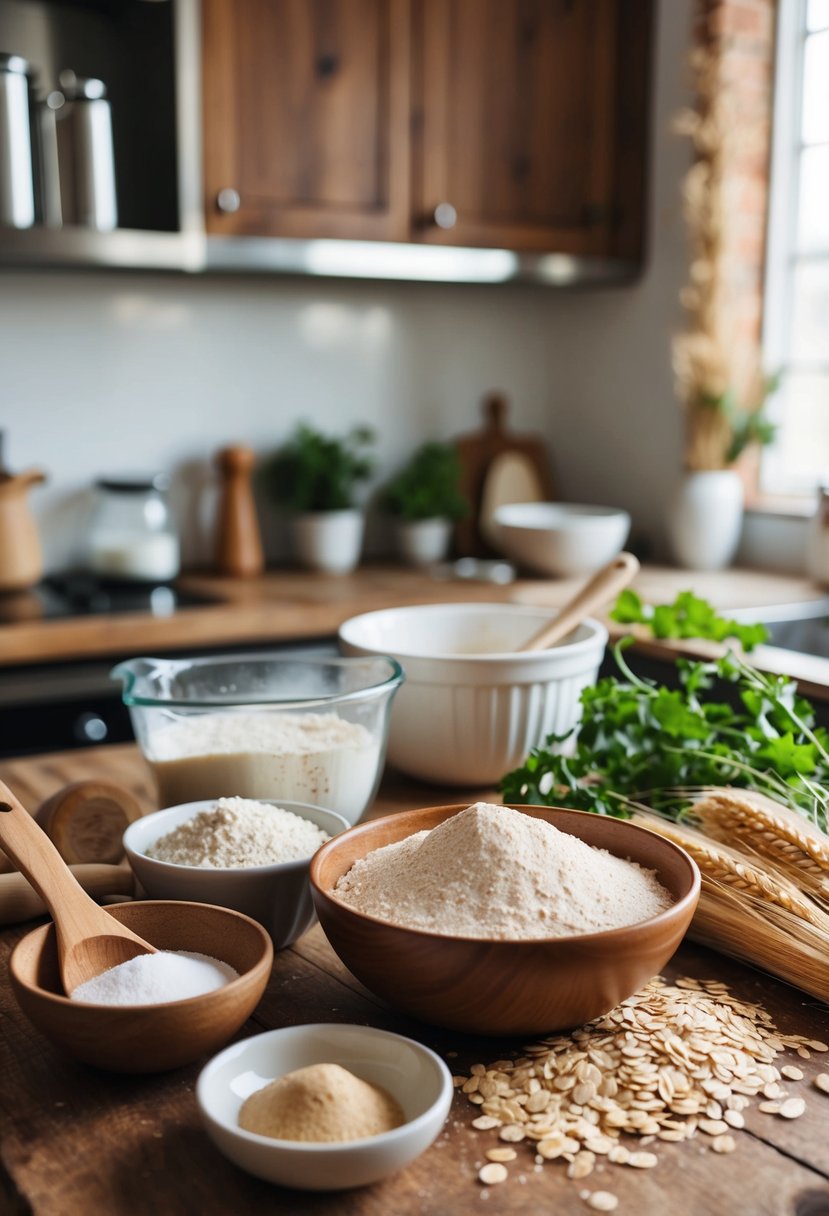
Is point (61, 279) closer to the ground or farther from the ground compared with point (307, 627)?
farther from the ground

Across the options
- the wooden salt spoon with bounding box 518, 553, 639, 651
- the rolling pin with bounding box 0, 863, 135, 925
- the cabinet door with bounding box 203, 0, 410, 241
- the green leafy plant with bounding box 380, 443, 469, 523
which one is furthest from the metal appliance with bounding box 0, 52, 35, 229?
the rolling pin with bounding box 0, 863, 135, 925

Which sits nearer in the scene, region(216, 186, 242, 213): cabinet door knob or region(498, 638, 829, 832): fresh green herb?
region(498, 638, 829, 832): fresh green herb

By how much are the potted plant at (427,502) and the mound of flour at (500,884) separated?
227cm

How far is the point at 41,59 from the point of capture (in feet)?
8.55

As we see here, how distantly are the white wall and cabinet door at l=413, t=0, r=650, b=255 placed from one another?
0.10 metres

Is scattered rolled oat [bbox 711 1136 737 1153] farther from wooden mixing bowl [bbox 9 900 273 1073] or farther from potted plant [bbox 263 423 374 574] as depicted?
potted plant [bbox 263 423 374 574]

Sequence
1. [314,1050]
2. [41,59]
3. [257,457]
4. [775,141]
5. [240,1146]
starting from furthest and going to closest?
[257,457] → [775,141] → [41,59] → [314,1050] → [240,1146]

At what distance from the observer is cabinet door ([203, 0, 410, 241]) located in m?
Result: 2.42

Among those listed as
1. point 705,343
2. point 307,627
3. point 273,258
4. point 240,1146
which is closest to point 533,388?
point 705,343

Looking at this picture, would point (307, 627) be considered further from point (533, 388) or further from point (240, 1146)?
point (240, 1146)

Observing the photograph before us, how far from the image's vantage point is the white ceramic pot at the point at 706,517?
278cm

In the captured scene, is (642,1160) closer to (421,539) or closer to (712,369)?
(712,369)

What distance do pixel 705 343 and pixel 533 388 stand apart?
801 millimetres

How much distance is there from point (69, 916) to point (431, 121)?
241cm
